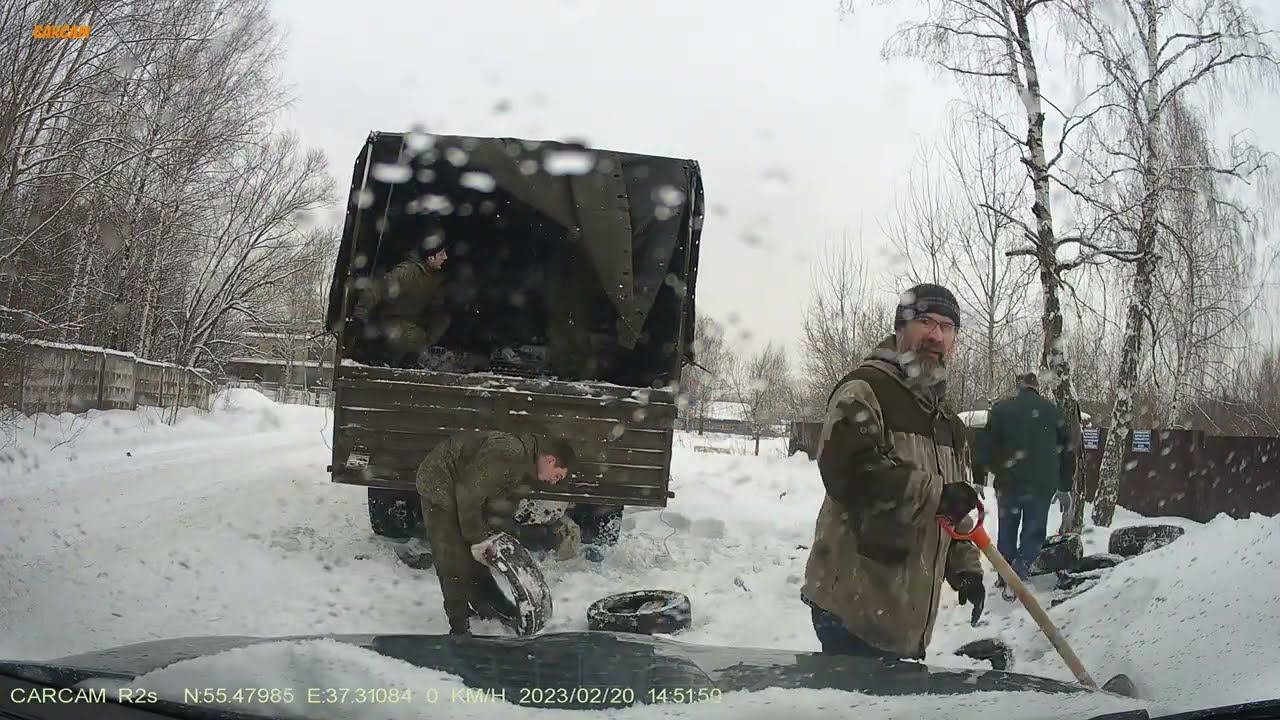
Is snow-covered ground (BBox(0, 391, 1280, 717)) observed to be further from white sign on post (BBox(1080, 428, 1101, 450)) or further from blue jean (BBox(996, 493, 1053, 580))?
white sign on post (BBox(1080, 428, 1101, 450))

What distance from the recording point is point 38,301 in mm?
7207

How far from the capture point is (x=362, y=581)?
5.27 metres

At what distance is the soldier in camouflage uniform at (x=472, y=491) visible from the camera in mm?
4250

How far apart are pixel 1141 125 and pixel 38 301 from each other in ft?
35.8

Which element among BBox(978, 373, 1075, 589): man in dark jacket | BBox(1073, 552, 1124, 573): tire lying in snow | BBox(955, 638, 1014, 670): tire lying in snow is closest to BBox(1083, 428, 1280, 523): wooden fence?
BBox(978, 373, 1075, 589): man in dark jacket

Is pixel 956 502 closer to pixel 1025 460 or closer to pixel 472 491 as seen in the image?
pixel 472 491

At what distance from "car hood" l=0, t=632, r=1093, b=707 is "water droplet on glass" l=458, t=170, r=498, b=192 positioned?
462cm

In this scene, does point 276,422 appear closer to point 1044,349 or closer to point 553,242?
point 553,242

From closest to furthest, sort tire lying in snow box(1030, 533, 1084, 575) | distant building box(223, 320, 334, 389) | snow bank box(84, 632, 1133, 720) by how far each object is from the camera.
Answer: snow bank box(84, 632, 1133, 720) < tire lying in snow box(1030, 533, 1084, 575) < distant building box(223, 320, 334, 389)

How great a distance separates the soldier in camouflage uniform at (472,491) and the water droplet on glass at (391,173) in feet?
7.55

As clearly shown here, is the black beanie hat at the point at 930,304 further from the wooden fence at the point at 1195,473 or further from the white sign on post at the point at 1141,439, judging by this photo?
the white sign on post at the point at 1141,439

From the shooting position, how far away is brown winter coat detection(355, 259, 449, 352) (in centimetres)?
597

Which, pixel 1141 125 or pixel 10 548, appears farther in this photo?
pixel 1141 125

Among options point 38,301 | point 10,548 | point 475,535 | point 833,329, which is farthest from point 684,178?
point 833,329
